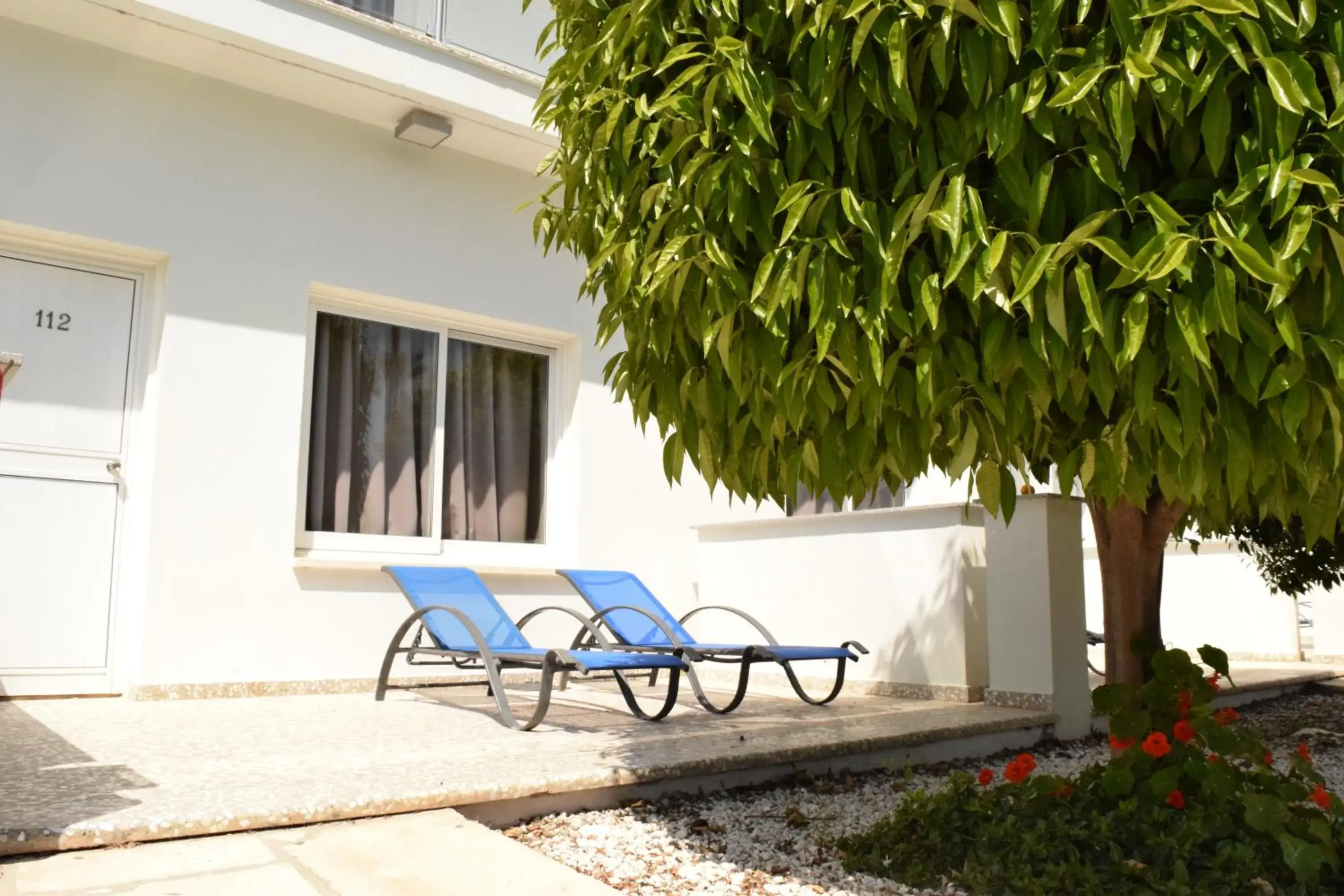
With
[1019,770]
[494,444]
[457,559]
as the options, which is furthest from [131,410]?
[1019,770]

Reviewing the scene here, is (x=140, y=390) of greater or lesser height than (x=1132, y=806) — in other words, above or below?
above

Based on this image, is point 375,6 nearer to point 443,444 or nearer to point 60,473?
point 443,444

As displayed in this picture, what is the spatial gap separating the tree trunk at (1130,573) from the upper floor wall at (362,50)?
4891mm

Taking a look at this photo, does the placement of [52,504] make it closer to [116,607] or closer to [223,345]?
[116,607]

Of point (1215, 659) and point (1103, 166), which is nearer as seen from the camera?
point (1103, 166)

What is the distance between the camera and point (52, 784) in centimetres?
325

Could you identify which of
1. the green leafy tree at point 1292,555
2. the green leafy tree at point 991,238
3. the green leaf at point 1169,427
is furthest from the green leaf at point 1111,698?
the green leafy tree at point 1292,555

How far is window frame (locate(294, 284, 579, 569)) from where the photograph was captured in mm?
6766

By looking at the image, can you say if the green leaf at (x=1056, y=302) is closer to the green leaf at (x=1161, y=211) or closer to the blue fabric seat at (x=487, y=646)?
the green leaf at (x=1161, y=211)

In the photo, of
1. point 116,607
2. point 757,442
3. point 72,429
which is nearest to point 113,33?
point 72,429

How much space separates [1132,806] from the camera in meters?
2.86

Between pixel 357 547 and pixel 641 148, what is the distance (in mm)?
5084

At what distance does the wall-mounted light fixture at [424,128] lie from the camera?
22.3ft

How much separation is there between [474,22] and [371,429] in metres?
2.82
